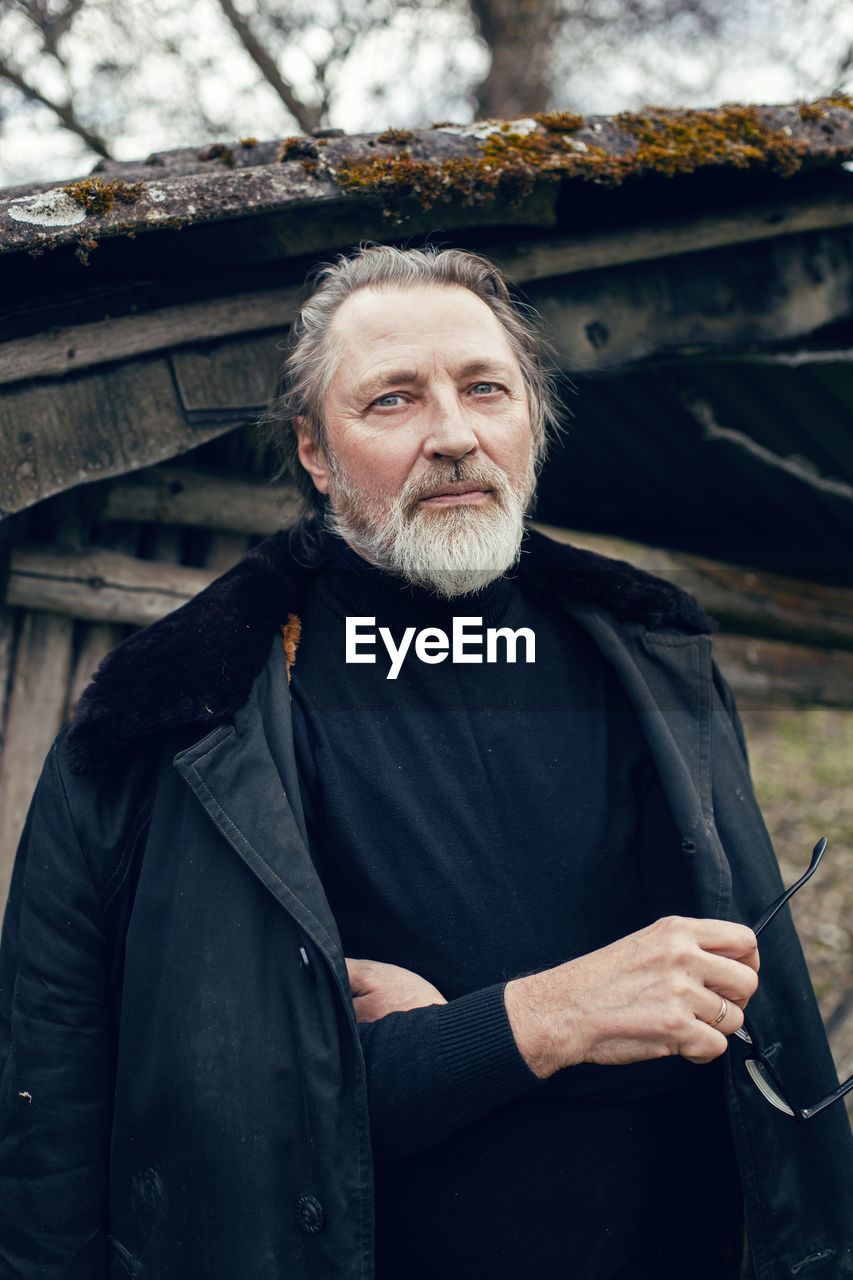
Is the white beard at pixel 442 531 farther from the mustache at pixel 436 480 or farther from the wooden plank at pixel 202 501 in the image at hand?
the wooden plank at pixel 202 501

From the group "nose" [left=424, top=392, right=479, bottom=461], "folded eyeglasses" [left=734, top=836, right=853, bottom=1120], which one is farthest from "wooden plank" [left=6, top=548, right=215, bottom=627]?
"folded eyeglasses" [left=734, top=836, right=853, bottom=1120]

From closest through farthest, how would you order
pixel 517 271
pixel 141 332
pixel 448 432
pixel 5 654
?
pixel 448 432 < pixel 141 332 < pixel 5 654 < pixel 517 271

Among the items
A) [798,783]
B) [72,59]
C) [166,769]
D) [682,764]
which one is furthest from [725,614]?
[798,783]

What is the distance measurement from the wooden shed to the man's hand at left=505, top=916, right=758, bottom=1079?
5.36 feet

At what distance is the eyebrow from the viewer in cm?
194

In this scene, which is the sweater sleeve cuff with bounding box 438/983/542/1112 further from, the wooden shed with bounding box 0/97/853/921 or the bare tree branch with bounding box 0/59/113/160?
the bare tree branch with bounding box 0/59/113/160

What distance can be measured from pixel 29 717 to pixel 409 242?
172 cm

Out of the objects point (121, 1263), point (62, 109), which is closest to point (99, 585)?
point (121, 1263)

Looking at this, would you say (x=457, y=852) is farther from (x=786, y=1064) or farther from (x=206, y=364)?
(x=206, y=364)

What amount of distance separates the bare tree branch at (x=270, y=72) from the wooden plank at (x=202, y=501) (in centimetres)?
554

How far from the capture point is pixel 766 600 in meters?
3.31

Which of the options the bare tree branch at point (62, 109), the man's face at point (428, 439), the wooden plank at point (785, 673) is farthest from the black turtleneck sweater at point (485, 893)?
the bare tree branch at point (62, 109)

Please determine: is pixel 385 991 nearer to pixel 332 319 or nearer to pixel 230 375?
pixel 332 319

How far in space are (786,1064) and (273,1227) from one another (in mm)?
1089
